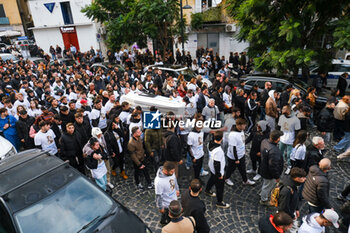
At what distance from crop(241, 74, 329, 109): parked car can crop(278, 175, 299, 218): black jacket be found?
6.42m

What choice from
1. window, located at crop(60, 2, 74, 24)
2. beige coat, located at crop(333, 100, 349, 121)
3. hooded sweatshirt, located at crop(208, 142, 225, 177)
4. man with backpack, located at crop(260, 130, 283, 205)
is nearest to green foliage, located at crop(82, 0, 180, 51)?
window, located at crop(60, 2, 74, 24)

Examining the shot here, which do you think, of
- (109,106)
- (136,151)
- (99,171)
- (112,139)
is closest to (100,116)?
(109,106)

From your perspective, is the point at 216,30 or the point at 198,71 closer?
the point at 198,71

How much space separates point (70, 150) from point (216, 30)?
1927 centimetres

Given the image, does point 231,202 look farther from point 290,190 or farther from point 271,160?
point 290,190

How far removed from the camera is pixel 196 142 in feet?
19.6

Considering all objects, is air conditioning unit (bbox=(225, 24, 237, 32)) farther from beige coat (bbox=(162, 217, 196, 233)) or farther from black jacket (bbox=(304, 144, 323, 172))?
beige coat (bbox=(162, 217, 196, 233))

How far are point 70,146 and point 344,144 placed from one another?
771 centimetres

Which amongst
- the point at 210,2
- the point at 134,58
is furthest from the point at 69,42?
the point at 210,2

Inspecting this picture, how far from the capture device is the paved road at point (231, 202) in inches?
206

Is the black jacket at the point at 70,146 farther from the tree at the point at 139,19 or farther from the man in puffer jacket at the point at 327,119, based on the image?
the tree at the point at 139,19

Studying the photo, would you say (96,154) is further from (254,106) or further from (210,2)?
(210,2)

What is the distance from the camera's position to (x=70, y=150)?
19.8 ft

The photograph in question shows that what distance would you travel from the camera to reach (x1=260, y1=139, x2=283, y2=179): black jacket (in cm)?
509
